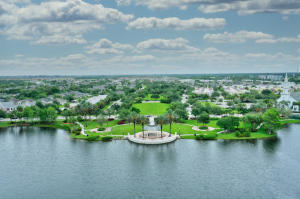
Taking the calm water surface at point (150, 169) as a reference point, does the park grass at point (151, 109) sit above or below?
above

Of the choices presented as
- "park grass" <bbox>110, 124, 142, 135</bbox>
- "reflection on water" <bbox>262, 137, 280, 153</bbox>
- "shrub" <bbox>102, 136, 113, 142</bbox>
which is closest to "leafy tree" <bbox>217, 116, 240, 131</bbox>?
"reflection on water" <bbox>262, 137, 280, 153</bbox>

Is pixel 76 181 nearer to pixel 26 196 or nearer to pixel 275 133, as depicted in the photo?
pixel 26 196

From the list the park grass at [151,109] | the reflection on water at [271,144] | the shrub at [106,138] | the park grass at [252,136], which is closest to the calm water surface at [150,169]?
the reflection on water at [271,144]

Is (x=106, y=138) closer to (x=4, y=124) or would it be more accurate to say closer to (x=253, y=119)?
(x=253, y=119)

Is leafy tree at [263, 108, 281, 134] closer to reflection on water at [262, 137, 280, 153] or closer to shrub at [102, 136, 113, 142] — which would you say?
reflection on water at [262, 137, 280, 153]

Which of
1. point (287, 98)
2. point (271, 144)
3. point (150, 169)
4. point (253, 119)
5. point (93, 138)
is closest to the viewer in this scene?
point (150, 169)

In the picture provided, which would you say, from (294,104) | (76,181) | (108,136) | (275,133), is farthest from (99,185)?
(294,104)

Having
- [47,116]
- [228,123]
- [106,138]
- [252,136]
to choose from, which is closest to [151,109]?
[47,116]

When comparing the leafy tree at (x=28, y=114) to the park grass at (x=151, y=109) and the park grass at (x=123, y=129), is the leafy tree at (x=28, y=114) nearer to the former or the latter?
the park grass at (x=123, y=129)
